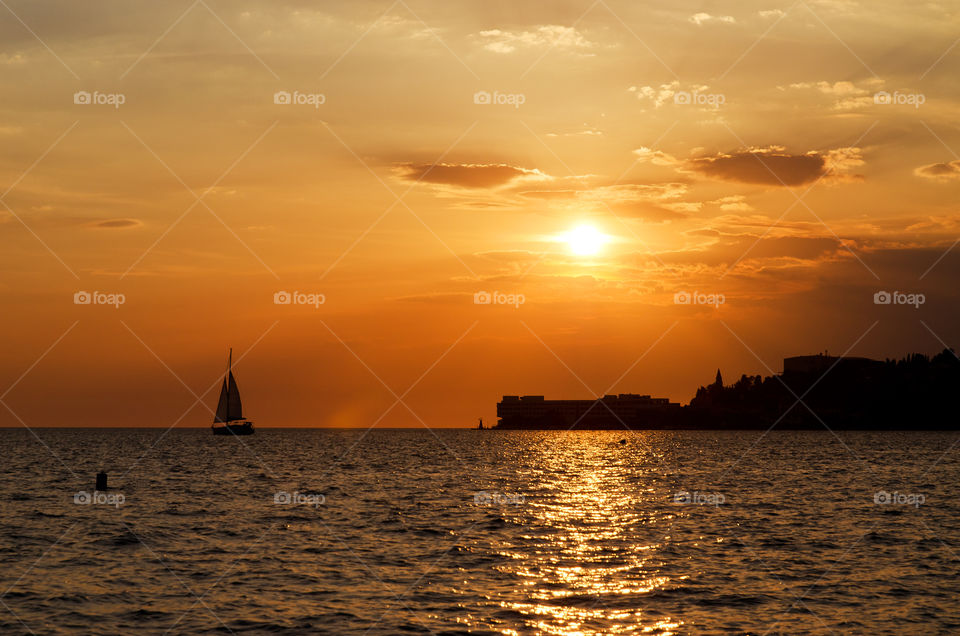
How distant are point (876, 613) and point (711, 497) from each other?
129 ft

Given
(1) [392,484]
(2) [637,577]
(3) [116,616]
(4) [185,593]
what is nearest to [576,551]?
(2) [637,577]

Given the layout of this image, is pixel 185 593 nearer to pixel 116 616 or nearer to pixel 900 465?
pixel 116 616

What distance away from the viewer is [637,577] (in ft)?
120

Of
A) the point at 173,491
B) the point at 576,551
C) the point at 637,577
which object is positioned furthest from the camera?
the point at 173,491

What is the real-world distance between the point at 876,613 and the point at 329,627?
19.1 metres

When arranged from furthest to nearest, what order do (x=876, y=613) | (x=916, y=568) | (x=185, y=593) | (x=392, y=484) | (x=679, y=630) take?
(x=392, y=484) < (x=916, y=568) < (x=185, y=593) < (x=876, y=613) < (x=679, y=630)

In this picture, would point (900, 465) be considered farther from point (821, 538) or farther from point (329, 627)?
point (329, 627)

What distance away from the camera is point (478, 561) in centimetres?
4028

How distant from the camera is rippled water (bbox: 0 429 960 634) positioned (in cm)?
3033

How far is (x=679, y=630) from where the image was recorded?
28.8m

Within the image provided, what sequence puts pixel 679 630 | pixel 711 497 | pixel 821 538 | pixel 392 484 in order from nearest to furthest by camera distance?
pixel 679 630 < pixel 821 538 < pixel 711 497 < pixel 392 484

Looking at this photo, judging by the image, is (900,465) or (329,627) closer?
(329,627)

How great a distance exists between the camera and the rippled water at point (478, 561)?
30328 millimetres

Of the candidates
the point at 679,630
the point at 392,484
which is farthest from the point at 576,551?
the point at 392,484
